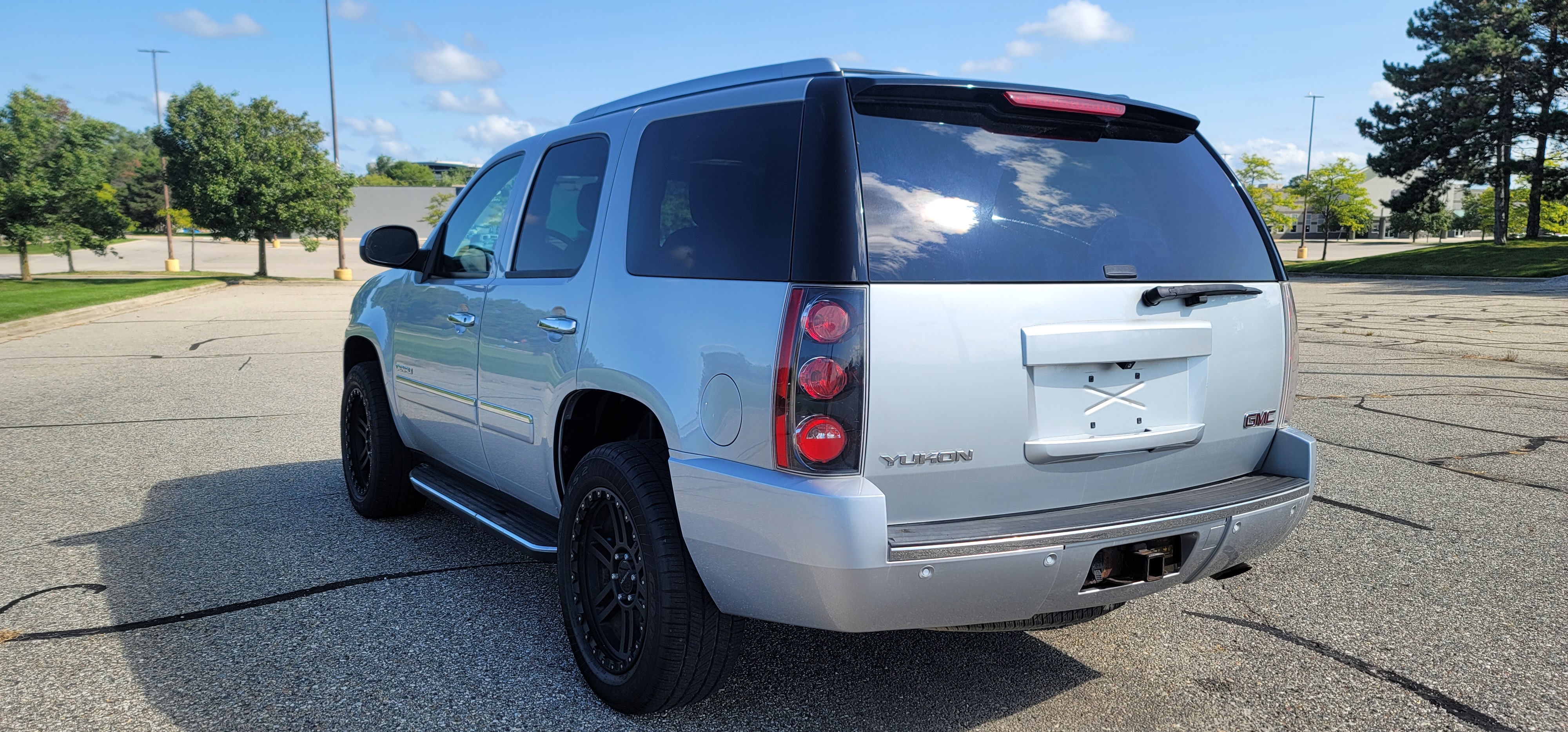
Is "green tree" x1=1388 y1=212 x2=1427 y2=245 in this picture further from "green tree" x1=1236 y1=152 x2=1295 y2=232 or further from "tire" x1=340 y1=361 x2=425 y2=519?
"tire" x1=340 y1=361 x2=425 y2=519

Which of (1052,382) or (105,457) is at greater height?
(1052,382)

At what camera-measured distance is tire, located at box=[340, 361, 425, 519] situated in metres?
5.09

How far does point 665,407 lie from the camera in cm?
289

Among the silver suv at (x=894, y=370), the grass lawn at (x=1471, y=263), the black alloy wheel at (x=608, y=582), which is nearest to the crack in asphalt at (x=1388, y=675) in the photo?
→ the silver suv at (x=894, y=370)

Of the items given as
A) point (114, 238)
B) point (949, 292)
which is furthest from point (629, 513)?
point (114, 238)

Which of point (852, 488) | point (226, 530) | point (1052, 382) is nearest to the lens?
point (852, 488)

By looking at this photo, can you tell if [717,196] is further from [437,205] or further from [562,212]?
[437,205]

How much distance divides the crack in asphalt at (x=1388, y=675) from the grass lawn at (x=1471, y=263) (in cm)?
3537

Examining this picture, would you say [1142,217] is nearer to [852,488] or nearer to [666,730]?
[852,488]

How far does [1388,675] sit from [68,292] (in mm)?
25900

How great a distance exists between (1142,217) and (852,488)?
1286 mm

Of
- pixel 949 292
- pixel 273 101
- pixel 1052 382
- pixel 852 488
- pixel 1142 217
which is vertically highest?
pixel 273 101

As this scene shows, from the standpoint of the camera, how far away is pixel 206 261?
54.6 meters

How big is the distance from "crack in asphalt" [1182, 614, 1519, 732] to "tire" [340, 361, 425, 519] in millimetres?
3634
